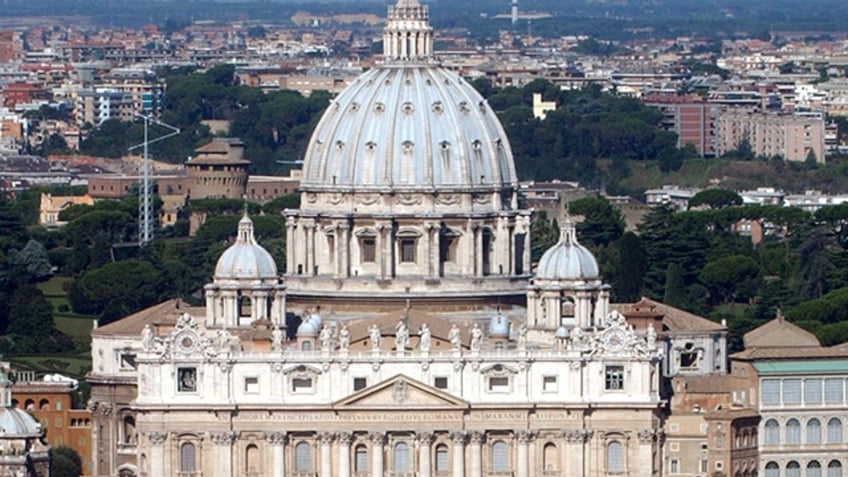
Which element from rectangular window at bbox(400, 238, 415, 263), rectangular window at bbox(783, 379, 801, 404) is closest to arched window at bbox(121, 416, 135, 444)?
rectangular window at bbox(400, 238, 415, 263)

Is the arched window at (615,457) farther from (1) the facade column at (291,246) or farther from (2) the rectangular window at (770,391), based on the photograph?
(1) the facade column at (291,246)

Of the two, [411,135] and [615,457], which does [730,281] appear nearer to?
[411,135]

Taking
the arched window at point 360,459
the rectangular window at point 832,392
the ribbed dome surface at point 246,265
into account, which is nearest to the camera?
the arched window at point 360,459

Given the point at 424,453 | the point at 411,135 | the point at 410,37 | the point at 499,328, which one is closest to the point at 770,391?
the point at 499,328

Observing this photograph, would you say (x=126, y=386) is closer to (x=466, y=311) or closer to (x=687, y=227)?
(x=466, y=311)

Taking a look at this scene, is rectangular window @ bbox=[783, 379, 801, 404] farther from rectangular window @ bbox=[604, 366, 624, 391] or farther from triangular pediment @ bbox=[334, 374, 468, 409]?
triangular pediment @ bbox=[334, 374, 468, 409]

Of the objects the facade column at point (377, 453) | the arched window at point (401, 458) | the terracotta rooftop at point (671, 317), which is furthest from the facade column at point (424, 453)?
the terracotta rooftop at point (671, 317)
